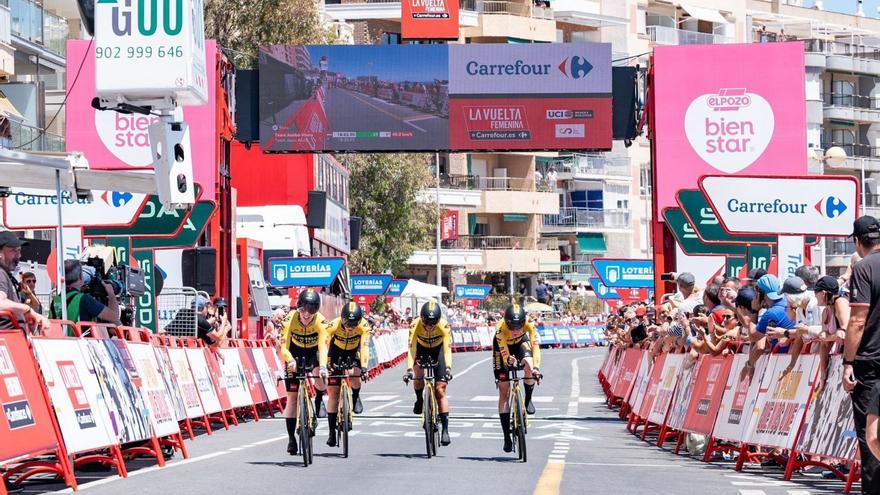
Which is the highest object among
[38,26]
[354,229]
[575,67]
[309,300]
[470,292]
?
[38,26]

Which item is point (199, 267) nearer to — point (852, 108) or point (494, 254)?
point (494, 254)

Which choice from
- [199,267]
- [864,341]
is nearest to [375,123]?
[199,267]

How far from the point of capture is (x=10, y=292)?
14.8 meters

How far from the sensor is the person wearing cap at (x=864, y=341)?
36.7 feet

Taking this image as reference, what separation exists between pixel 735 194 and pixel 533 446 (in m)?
3.95

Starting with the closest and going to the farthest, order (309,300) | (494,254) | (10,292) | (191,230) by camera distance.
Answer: (10,292)
(309,300)
(191,230)
(494,254)

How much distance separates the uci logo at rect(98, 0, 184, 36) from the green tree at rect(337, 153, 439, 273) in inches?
2205

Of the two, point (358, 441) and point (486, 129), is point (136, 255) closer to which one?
point (358, 441)

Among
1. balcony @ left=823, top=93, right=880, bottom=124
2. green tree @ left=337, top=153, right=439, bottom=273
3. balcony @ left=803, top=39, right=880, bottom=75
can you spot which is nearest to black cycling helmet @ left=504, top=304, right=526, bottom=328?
green tree @ left=337, top=153, right=439, bottom=273

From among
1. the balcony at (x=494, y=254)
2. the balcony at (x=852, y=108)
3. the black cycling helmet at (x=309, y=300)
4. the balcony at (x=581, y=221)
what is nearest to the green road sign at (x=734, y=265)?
the black cycling helmet at (x=309, y=300)

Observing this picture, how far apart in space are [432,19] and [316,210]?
23249 millimetres

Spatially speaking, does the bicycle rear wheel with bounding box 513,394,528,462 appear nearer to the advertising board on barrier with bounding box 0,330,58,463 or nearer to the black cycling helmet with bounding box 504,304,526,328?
the black cycling helmet with bounding box 504,304,526,328

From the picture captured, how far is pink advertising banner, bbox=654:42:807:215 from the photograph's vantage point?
1328 inches

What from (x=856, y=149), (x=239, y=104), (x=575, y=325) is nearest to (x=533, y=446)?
(x=239, y=104)
